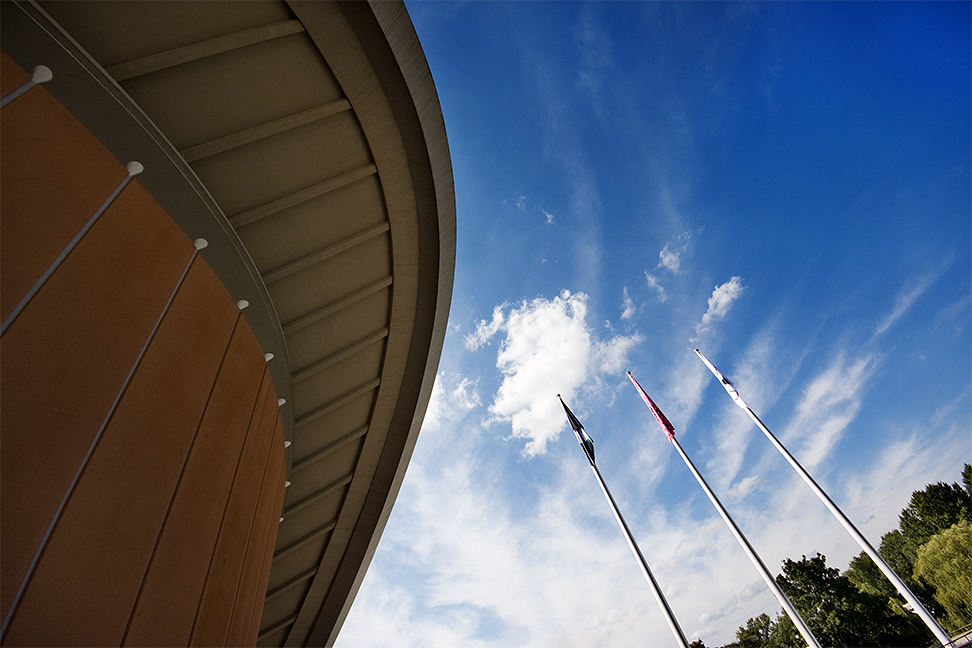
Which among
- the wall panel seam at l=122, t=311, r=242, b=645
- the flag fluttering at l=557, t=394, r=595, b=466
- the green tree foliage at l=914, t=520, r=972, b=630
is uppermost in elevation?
the flag fluttering at l=557, t=394, r=595, b=466

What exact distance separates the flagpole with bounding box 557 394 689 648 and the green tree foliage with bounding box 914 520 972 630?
29.3m

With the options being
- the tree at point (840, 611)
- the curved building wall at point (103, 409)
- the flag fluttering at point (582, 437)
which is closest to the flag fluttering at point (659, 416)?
the flag fluttering at point (582, 437)

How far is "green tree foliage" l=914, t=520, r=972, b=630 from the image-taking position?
26.5 metres

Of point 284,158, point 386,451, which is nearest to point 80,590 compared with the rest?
point 284,158

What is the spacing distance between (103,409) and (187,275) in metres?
1.91

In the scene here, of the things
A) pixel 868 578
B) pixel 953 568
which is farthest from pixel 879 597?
pixel 953 568

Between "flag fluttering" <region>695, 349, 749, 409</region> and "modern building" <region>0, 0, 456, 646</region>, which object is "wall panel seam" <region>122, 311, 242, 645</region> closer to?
"modern building" <region>0, 0, 456, 646</region>

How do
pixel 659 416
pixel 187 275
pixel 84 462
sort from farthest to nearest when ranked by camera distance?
pixel 659 416, pixel 187 275, pixel 84 462

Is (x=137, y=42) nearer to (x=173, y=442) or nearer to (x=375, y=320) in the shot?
(x=173, y=442)

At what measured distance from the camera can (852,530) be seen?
578 inches

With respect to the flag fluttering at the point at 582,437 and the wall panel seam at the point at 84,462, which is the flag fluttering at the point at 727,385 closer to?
the flag fluttering at the point at 582,437

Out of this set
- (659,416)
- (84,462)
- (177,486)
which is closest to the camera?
(84,462)

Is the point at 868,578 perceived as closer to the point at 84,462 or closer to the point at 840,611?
the point at 840,611

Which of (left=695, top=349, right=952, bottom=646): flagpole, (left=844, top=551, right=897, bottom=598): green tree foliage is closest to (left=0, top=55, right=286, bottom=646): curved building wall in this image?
(left=695, top=349, right=952, bottom=646): flagpole
